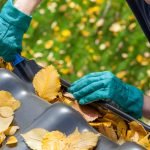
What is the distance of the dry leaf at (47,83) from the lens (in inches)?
57.5

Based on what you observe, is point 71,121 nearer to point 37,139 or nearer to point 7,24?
point 37,139

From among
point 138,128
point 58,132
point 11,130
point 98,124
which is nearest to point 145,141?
point 138,128

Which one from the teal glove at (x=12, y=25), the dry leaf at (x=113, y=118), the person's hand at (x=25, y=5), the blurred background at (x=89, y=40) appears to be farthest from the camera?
the blurred background at (x=89, y=40)

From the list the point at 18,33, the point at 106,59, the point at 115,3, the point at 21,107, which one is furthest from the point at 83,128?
the point at 115,3

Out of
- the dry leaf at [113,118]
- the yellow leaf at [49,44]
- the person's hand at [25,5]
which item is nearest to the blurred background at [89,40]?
the yellow leaf at [49,44]

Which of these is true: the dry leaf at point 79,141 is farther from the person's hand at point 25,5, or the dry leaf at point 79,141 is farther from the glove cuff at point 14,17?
the person's hand at point 25,5

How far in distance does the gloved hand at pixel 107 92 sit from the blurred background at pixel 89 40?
171cm

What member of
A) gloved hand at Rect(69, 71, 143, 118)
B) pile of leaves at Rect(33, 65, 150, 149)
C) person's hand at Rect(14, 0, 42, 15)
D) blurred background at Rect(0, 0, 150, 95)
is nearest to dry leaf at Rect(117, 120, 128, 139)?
pile of leaves at Rect(33, 65, 150, 149)

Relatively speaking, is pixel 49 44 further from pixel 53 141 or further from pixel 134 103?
pixel 53 141

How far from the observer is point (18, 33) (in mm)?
1822

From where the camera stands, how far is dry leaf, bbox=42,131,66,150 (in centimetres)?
119

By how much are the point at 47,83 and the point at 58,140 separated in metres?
0.37

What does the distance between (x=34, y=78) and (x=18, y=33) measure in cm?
40

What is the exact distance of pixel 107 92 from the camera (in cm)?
160
